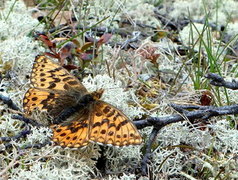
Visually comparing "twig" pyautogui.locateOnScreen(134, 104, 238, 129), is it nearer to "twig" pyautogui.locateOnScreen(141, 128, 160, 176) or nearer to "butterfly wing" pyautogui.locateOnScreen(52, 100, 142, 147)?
"twig" pyautogui.locateOnScreen(141, 128, 160, 176)

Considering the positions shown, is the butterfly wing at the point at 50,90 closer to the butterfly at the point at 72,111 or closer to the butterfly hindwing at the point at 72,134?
the butterfly at the point at 72,111

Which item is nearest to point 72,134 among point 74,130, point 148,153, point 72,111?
point 74,130

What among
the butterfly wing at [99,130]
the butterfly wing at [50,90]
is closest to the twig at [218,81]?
the butterfly wing at [99,130]

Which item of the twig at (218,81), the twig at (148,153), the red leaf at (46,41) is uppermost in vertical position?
the twig at (218,81)

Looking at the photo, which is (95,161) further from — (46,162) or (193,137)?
(193,137)

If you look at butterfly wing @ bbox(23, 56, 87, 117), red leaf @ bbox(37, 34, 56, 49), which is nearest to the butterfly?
butterfly wing @ bbox(23, 56, 87, 117)

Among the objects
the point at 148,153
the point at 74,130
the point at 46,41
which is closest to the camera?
the point at 74,130

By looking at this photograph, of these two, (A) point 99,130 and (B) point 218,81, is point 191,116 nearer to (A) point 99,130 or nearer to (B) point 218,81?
(B) point 218,81
